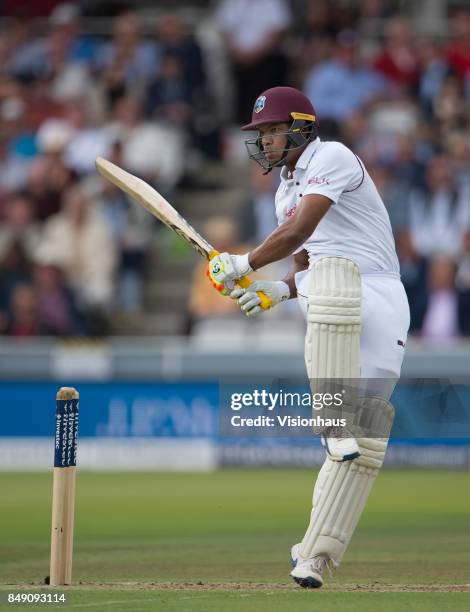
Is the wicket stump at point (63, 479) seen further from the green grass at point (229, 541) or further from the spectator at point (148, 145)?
the spectator at point (148, 145)

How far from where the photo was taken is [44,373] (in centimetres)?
1403

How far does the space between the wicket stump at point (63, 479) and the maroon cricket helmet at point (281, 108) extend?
159 cm

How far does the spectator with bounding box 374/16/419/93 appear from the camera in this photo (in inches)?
645

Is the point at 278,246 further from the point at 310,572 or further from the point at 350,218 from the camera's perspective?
the point at 310,572

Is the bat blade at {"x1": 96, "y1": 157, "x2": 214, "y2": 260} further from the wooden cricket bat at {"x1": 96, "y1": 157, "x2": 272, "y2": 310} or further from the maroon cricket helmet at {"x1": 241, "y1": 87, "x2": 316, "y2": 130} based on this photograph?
the maroon cricket helmet at {"x1": 241, "y1": 87, "x2": 316, "y2": 130}

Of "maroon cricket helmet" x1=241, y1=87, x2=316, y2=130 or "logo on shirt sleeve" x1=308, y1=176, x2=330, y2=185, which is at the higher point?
"maroon cricket helmet" x1=241, y1=87, x2=316, y2=130

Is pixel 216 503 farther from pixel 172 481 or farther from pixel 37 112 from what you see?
pixel 37 112

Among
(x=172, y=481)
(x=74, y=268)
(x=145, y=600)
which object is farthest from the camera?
(x=74, y=268)

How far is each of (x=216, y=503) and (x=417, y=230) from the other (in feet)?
15.4

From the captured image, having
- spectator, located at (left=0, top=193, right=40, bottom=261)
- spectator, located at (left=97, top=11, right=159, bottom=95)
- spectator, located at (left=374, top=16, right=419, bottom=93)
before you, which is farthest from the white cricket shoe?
spectator, located at (left=97, top=11, right=159, bottom=95)

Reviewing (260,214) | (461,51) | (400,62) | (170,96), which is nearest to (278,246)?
(260,214)

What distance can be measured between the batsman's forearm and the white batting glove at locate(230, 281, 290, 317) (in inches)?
7.5

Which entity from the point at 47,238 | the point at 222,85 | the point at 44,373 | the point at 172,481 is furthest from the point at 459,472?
the point at 222,85

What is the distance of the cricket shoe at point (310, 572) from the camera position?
6.50 meters
